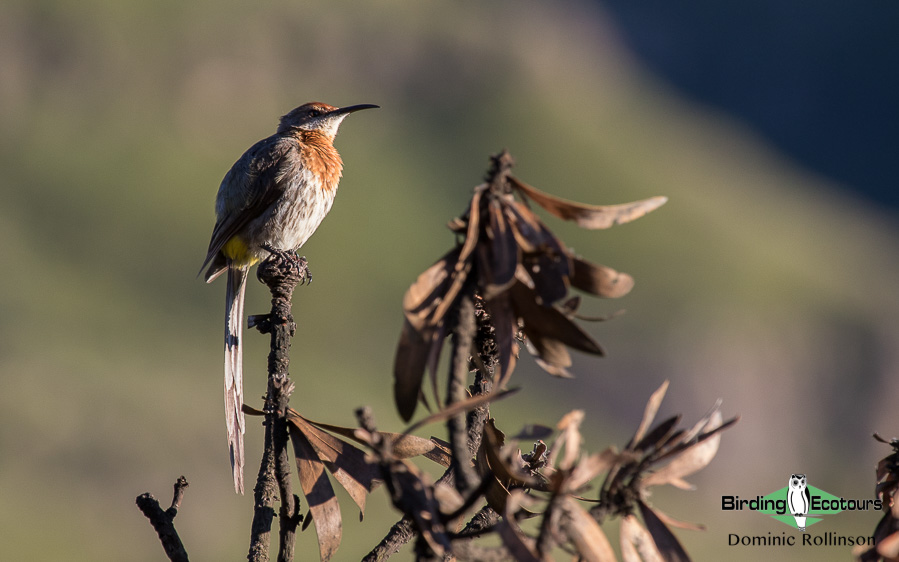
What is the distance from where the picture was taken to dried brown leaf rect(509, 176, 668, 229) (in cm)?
155

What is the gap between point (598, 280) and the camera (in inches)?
60.1

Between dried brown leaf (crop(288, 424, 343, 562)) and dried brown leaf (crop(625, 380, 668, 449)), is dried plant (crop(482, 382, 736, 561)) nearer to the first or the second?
dried brown leaf (crop(625, 380, 668, 449))

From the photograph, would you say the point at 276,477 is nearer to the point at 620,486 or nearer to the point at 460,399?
the point at 460,399

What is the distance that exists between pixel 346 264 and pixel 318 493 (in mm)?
74633

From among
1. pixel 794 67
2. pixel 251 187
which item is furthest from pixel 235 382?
pixel 794 67

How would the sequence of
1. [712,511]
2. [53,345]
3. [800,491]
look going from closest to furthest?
[800,491]
[53,345]
[712,511]

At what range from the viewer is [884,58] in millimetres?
123500

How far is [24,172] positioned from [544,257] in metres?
83.0

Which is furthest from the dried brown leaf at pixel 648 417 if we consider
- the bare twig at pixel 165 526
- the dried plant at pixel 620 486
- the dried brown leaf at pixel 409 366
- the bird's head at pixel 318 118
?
the bird's head at pixel 318 118

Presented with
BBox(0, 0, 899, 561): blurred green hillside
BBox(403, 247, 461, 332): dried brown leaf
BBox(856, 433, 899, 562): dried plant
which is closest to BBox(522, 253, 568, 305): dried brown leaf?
BBox(403, 247, 461, 332): dried brown leaf

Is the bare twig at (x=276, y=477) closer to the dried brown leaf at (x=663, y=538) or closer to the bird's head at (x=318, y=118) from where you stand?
the dried brown leaf at (x=663, y=538)

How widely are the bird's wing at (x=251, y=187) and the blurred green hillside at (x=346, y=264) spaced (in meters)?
41.1

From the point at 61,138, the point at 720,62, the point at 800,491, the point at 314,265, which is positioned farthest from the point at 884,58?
the point at 800,491

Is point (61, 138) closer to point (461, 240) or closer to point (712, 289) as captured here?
point (712, 289)
